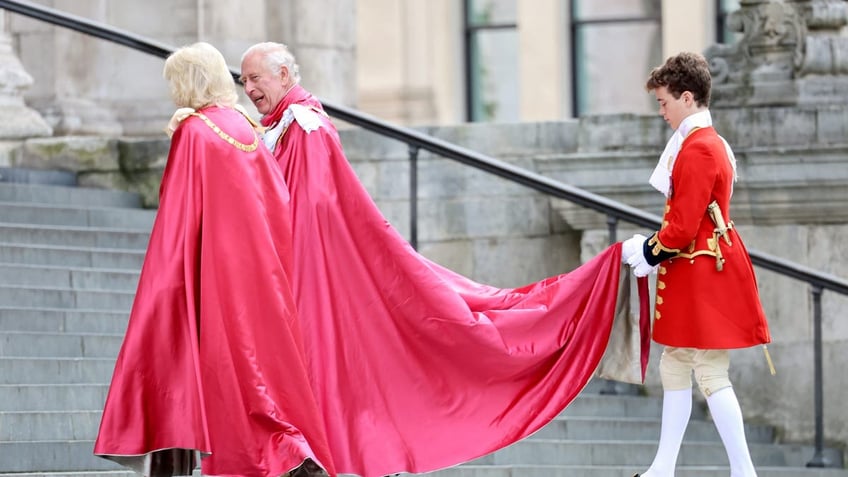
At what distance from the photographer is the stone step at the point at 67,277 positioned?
10.6 m

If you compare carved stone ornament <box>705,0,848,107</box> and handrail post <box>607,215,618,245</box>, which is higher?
carved stone ornament <box>705,0,848,107</box>

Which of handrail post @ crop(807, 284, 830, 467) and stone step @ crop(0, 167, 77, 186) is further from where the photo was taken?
stone step @ crop(0, 167, 77, 186)

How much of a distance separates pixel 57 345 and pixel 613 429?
2.71 meters

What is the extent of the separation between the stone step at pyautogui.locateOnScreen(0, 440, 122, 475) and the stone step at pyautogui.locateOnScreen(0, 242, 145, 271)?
7.14ft

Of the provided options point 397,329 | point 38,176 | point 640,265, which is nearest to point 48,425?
point 397,329

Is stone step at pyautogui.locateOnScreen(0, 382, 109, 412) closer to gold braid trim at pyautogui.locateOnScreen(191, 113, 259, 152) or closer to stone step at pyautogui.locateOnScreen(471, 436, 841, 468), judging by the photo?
stone step at pyautogui.locateOnScreen(471, 436, 841, 468)

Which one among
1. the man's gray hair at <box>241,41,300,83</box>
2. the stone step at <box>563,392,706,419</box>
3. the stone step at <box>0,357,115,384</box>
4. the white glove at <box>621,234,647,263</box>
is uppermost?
the man's gray hair at <box>241,41,300,83</box>

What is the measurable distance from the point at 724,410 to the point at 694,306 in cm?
41

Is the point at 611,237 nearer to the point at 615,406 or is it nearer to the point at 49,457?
the point at 615,406

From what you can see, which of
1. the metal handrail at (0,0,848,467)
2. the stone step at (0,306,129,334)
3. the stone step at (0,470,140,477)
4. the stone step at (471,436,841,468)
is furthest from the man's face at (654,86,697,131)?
the stone step at (0,306,129,334)

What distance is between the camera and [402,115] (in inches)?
917

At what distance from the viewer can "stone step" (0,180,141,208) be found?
1174cm

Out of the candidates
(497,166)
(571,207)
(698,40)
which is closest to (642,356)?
(497,166)

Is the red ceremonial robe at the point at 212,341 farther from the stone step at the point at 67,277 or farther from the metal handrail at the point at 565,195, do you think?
the stone step at the point at 67,277
